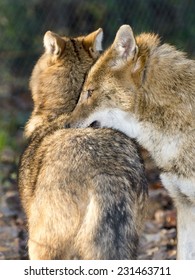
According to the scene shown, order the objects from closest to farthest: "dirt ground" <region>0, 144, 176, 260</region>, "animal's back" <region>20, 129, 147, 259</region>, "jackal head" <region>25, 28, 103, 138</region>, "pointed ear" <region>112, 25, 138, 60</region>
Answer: "animal's back" <region>20, 129, 147, 259</region>
"pointed ear" <region>112, 25, 138, 60</region>
"jackal head" <region>25, 28, 103, 138</region>
"dirt ground" <region>0, 144, 176, 260</region>

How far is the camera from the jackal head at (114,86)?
23.5ft

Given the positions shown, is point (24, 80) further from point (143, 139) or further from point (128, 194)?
point (128, 194)

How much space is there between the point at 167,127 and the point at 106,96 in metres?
0.56

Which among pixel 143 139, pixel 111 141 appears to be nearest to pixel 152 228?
pixel 143 139

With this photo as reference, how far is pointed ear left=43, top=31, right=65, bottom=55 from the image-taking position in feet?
24.3

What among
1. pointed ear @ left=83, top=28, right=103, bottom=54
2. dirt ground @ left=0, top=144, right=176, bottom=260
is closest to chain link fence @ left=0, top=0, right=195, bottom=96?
dirt ground @ left=0, top=144, right=176, bottom=260

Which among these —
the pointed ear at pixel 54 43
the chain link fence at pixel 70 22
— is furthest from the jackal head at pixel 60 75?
the chain link fence at pixel 70 22

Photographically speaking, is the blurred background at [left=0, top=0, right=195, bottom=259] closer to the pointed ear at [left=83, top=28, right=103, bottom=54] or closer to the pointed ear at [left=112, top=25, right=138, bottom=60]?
the pointed ear at [left=83, top=28, right=103, bottom=54]

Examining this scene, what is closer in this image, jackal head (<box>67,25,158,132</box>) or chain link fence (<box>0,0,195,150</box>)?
jackal head (<box>67,25,158,132</box>)

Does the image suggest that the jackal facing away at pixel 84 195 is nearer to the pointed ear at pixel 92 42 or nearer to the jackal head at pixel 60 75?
the jackal head at pixel 60 75

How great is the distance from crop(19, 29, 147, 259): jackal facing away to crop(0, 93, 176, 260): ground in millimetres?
1760

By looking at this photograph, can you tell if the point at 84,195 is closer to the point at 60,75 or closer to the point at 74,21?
the point at 60,75

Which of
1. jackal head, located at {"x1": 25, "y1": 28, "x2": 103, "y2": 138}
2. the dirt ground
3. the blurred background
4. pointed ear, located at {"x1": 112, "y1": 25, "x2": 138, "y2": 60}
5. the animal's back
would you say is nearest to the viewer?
the animal's back

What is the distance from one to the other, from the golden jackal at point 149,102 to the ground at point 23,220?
5.14 ft
